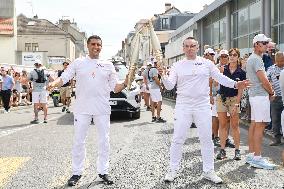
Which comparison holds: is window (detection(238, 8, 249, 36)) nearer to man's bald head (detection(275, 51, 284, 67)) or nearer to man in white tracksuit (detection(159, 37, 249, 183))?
man's bald head (detection(275, 51, 284, 67))

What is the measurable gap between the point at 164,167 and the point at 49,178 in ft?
6.00

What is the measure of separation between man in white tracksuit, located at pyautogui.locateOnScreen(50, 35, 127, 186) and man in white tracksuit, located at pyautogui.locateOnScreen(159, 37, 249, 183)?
81 centimetres

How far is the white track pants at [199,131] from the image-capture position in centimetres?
634

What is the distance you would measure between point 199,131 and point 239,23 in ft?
61.6

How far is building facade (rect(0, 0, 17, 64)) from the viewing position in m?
55.8

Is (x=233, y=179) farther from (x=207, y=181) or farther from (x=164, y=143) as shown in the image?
(x=164, y=143)

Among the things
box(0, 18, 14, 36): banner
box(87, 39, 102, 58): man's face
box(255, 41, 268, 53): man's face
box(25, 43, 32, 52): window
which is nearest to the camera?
box(87, 39, 102, 58): man's face

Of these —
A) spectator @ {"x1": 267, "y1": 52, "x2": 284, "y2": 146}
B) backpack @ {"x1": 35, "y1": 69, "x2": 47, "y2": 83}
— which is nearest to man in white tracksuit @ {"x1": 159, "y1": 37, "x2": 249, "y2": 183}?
spectator @ {"x1": 267, "y1": 52, "x2": 284, "y2": 146}

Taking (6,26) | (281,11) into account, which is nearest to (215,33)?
(281,11)

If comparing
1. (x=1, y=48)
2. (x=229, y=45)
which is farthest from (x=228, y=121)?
(x=1, y=48)

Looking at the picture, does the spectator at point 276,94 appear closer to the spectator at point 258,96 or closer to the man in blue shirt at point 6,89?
the spectator at point 258,96

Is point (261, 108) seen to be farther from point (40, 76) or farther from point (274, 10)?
point (274, 10)

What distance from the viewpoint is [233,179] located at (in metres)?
6.46

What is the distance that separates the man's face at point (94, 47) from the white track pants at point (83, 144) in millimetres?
888
